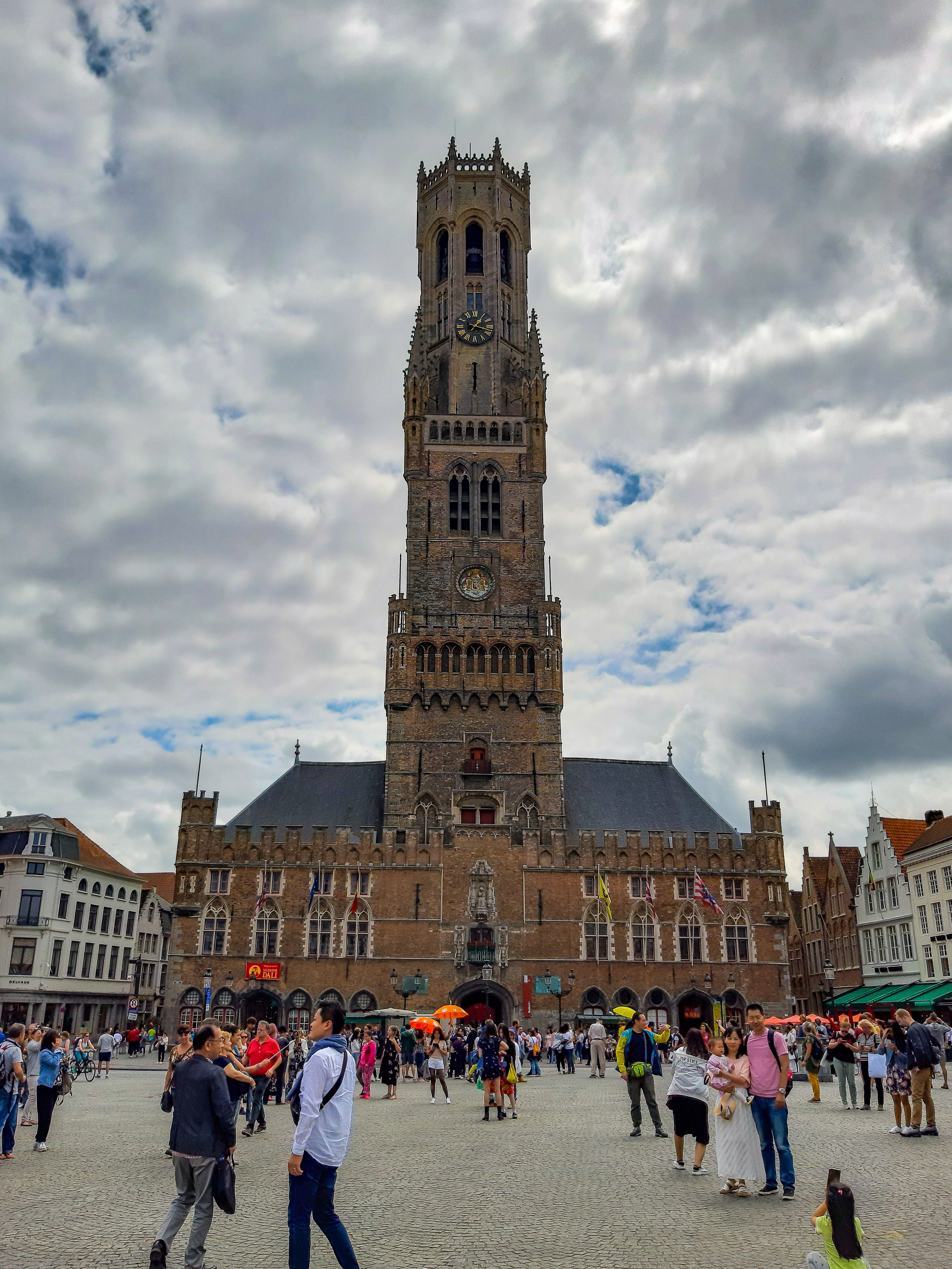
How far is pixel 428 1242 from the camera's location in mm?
9492

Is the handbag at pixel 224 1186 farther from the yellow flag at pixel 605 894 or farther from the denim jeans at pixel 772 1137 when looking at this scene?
the yellow flag at pixel 605 894

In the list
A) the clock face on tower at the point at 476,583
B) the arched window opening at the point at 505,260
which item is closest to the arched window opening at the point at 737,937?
the clock face on tower at the point at 476,583

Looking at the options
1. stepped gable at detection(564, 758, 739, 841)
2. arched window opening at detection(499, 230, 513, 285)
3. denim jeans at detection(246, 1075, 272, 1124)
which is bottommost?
denim jeans at detection(246, 1075, 272, 1124)

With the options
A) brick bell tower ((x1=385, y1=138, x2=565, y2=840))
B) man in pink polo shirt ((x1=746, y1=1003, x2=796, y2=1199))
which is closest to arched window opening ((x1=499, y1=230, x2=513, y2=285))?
brick bell tower ((x1=385, y1=138, x2=565, y2=840))

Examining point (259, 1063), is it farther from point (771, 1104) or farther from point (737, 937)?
point (737, 937)

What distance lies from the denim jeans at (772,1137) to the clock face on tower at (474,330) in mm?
63527

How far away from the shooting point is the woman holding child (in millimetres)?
11445

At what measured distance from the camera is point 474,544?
63.7m

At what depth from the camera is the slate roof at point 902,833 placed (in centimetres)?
5750

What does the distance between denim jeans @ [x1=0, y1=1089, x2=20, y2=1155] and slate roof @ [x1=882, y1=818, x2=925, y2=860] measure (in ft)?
169

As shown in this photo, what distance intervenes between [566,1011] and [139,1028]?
29.1m

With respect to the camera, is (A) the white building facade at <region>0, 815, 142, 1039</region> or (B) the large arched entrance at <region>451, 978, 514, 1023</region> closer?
(B) the large arched entrance at <region>451, 978, 514, 1023</region>

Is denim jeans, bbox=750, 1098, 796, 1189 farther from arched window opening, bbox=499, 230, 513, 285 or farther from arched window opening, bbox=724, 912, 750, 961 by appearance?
arched window opening, bbox=499, 230, 513, 285

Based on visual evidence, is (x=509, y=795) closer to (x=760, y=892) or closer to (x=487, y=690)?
(x=487, y=690)
